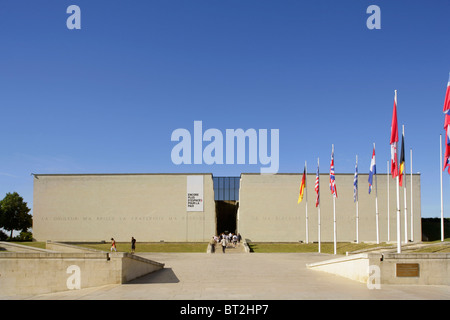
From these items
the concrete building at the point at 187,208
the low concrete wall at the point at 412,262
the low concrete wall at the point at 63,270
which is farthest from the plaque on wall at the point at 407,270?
the concrete building at the point at 187,208

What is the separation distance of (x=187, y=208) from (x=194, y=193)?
7.05ft

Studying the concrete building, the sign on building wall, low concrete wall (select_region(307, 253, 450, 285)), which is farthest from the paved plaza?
the sign on building wall

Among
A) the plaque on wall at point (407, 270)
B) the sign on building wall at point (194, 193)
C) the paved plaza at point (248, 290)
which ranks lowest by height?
the paved plaza at point (248, 290)

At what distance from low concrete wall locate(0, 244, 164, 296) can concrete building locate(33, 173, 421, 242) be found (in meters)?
36.5

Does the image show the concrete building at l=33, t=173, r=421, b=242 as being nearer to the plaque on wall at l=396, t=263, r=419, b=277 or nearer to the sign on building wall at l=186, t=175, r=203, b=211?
the sign on building wall at l=186, t=175, r=203, b=211

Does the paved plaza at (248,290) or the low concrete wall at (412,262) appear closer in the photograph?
the paved plaza at (248,290)

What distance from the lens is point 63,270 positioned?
50.0ft

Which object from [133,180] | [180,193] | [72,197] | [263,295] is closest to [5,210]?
[72,197]

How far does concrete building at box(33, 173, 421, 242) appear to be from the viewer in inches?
2127

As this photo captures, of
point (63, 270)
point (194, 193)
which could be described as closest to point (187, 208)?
point (194, 193)

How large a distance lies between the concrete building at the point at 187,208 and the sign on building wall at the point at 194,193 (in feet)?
0.42

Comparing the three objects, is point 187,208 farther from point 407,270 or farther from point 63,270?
point 407,270

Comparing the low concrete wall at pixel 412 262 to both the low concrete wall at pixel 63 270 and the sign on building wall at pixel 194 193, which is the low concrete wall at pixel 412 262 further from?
the sign on building wall at pixel 194 193

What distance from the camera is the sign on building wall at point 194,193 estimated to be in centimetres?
5503
